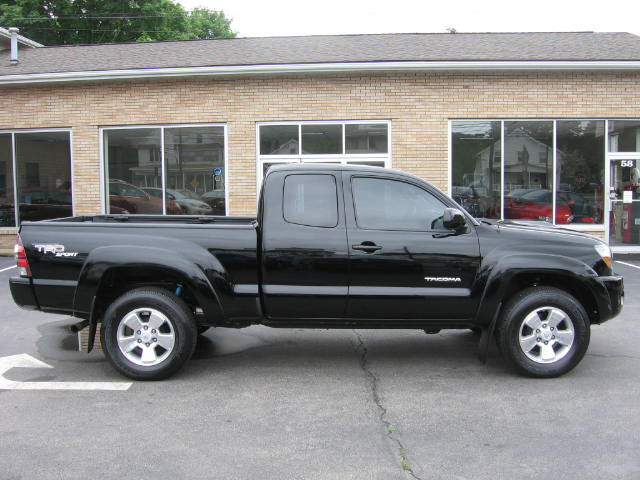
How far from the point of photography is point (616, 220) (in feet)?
44.9

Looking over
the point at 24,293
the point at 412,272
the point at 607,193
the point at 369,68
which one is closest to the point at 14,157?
the point at 369,68

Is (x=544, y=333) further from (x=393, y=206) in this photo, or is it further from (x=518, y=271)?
(x=393, y=206)

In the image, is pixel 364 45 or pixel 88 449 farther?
pixel 364 45

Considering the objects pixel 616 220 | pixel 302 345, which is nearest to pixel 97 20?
pixel 616 220

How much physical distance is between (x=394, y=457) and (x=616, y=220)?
11.7 meters

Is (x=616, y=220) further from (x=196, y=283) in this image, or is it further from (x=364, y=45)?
(x=196, y=283)

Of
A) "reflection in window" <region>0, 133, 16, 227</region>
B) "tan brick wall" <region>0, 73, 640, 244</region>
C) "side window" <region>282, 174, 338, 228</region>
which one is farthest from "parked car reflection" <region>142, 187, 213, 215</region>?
"side window" <region>282, 174, 338, 228</region>

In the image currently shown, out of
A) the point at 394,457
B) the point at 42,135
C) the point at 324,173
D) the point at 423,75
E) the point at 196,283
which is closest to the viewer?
the point at 394,457

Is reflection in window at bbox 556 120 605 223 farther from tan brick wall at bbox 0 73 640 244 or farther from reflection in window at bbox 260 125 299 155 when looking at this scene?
reflection in window at bbox 260 125 299 155

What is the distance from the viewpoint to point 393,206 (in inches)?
217

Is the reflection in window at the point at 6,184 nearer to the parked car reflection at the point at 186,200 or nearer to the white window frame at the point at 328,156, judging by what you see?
the parked car reflection at the point at 186,200

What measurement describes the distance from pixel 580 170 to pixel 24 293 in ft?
38.1

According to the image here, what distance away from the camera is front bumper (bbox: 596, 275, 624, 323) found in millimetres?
5402

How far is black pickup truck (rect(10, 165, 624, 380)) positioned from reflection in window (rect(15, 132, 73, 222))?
936 cm
